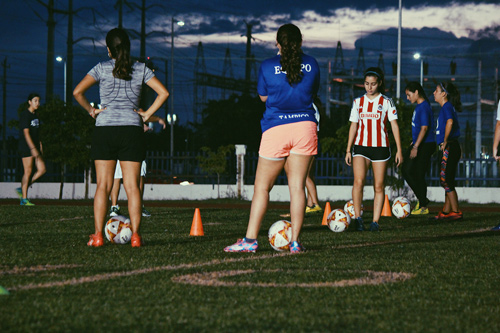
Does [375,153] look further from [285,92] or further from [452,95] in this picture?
[452,95]

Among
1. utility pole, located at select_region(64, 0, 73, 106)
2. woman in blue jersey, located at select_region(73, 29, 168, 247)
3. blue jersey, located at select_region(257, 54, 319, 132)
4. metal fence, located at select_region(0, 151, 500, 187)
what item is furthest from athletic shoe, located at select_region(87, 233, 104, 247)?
utility pole, located at select_region(64, 0, 73, 106)

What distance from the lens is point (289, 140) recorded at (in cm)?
637

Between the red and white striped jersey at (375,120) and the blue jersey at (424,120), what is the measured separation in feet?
8.10

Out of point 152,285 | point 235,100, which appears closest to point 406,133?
point 152,285

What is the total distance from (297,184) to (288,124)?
0.57 m

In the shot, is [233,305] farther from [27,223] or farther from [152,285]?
[27,223]

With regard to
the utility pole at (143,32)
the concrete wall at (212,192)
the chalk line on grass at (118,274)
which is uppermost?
the utility pole at (143,32)

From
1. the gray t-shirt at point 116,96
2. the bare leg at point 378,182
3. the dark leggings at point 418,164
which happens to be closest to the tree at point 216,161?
the dark leggings at point 418,164

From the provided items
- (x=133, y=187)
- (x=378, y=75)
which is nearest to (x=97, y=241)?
(x=133, y=187)

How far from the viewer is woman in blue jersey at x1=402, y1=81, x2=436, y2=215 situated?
11.3 metres

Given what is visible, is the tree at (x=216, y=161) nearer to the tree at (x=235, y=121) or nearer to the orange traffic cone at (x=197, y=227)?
the orange traffic cone at (x=197, y=227)

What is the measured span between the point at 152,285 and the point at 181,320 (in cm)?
104

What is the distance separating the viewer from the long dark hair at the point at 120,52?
21.9 ft

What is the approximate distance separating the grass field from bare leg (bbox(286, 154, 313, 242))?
33 cm
